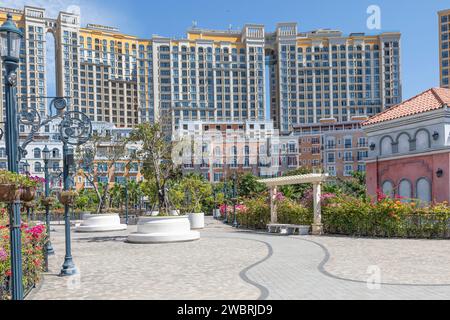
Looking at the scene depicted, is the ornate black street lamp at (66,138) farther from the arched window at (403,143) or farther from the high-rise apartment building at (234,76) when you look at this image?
the high-rise apartment building at (234,76)

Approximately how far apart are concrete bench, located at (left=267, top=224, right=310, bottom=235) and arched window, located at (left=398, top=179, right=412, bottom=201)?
746cm

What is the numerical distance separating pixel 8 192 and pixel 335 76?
131 m

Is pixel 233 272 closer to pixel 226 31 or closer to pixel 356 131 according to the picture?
pixel 356 131

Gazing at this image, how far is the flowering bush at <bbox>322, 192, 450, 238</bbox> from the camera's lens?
66.8 ft

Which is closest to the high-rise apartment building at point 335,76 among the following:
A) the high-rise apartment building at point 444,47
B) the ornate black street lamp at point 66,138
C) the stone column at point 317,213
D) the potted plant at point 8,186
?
the high-rise apartment building at point 444,47

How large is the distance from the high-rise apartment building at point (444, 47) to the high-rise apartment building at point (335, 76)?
12.2 m

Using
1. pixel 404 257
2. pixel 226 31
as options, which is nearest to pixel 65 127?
pixel 404 257

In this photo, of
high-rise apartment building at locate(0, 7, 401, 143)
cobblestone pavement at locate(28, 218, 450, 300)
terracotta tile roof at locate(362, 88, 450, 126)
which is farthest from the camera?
high-rise apartment building at locate(0, 7, 401, 143)

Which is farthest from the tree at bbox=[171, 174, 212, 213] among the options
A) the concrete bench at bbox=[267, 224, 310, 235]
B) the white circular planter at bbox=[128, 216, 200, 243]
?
the white circular planter at bbox=[128, 216, 200, 243]

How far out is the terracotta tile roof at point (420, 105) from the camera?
27062 millimetres

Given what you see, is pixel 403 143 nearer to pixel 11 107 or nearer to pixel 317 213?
pixel 317 213

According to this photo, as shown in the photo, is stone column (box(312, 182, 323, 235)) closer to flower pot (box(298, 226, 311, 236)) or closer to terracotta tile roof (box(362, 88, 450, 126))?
flower pot (box(298, 226, 311, 236))

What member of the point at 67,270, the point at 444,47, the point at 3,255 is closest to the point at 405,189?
the point at 67,270
